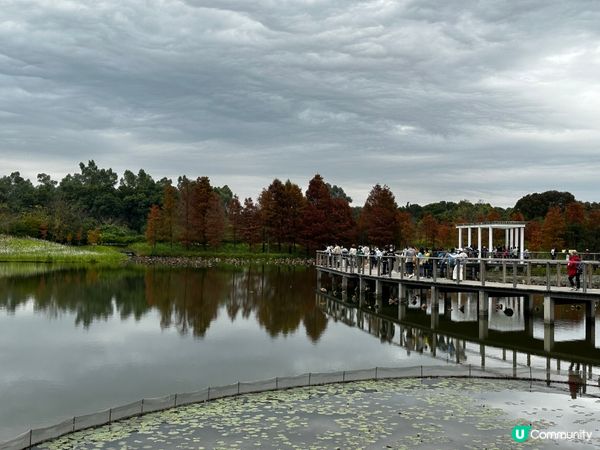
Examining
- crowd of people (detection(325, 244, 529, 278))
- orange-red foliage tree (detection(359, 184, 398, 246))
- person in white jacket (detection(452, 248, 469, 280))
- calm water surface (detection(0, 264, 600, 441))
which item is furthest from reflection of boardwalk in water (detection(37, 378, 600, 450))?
orange-red foliage tree (detection(359, 184, 398, 246))

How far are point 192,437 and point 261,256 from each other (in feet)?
205

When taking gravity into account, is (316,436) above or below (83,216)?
below

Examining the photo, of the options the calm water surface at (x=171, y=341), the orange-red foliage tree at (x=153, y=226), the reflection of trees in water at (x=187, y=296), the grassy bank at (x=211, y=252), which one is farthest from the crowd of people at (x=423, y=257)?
the orange-red foliage tree at (x=153, y=226)

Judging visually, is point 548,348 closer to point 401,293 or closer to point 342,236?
point 401,293

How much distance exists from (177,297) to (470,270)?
16.1 m

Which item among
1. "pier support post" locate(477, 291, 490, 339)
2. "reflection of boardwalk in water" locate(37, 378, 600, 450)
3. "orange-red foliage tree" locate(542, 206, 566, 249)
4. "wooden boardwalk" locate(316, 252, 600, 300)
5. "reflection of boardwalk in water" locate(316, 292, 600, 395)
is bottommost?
"reflection of boardwalk in water" locate(316, 292, 600, 395)

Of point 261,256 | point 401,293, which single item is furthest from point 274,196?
point 401,293

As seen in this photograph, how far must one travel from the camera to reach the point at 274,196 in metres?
76.6

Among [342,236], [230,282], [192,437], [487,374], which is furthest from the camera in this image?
[342,236]

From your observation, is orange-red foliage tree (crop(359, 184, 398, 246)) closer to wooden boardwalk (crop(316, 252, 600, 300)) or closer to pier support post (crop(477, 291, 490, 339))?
wooden boardwalk (crop(316, 252, 600, 300))

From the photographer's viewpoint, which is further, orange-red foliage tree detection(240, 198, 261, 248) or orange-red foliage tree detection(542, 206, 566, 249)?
orange-red foliage tree detection(240, 198, 261, 248)

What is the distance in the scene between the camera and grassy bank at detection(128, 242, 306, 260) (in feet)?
240

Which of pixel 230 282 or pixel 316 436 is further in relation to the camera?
pixel 230 282

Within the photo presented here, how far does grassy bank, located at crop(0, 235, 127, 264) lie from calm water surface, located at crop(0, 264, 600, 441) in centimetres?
3108
